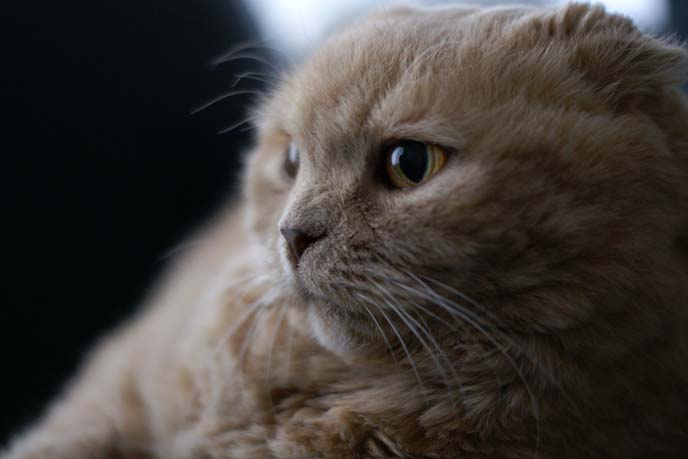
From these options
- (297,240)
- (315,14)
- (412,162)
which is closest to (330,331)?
(297,240)

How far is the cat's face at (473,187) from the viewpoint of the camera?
33.7 inches

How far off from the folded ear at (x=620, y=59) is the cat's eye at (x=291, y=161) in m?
0.41

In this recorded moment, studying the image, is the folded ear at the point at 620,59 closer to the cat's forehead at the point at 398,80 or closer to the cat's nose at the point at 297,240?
the cat's forehead at the point at 398,80

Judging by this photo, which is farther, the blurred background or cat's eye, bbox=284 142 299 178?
the blurred background

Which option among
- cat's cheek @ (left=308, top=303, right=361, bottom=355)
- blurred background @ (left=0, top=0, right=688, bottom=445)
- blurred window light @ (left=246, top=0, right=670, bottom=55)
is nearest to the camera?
cat's cheek @ (left=308, top=303, right=361, bottom=355)

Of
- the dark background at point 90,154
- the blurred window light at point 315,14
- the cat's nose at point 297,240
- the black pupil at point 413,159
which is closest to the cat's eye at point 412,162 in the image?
the black pupil at point 413,159

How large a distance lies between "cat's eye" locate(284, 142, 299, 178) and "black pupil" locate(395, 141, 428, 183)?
249 mm

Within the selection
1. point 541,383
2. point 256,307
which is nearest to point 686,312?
point 541,383

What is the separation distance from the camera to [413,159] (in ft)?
3.00

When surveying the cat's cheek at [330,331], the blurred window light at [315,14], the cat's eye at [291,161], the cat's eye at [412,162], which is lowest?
the cat's cheek at [330,331]

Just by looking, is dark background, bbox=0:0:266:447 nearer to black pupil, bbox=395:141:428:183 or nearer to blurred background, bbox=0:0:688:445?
blurred background, bbox=0:0:688:445

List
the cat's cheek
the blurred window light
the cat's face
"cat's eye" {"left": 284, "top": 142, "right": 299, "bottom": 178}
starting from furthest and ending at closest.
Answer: the blurred window light
"cat's eye" {"left": 284, "top": 142, "right": 299, "bottom": 178}
the cat's cheek
the cat's face

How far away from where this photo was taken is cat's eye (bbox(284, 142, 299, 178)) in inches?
44.5

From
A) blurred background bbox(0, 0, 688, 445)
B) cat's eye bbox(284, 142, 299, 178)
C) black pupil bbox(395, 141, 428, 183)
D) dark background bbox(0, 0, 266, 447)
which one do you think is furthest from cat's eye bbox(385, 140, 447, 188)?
dark background bbox(0, 0, 266, 447)
